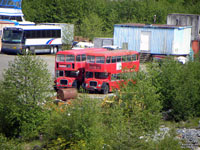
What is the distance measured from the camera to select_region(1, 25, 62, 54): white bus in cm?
3556

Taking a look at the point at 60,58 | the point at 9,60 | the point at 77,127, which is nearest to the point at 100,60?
the point at 60,58

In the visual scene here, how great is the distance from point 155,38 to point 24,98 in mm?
21442

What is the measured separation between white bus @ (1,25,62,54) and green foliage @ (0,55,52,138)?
765 inches

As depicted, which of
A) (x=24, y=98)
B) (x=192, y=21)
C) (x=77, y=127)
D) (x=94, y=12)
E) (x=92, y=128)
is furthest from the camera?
(x=94, y=12)

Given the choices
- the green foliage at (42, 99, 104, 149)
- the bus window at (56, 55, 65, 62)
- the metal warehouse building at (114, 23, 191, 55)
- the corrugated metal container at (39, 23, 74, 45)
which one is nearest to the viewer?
the green foliage at (42, 99, 104, 149)

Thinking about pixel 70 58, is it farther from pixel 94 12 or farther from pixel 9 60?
pixel 94 12

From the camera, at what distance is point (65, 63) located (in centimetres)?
2267

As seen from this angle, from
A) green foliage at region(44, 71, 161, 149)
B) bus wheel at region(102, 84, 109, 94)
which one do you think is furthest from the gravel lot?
green foliage at region(44, 71, 161, 149)

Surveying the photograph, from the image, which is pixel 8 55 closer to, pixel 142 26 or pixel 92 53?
pixel 142 26

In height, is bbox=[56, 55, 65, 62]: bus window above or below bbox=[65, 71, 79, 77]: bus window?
above

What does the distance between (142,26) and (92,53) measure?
14.3 m

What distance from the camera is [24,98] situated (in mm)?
15695

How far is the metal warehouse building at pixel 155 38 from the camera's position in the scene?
114 ft

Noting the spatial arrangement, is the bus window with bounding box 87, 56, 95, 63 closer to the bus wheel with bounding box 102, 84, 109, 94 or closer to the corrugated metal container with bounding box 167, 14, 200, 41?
the bus wheel with bounding box 102, 84, 109, 94
